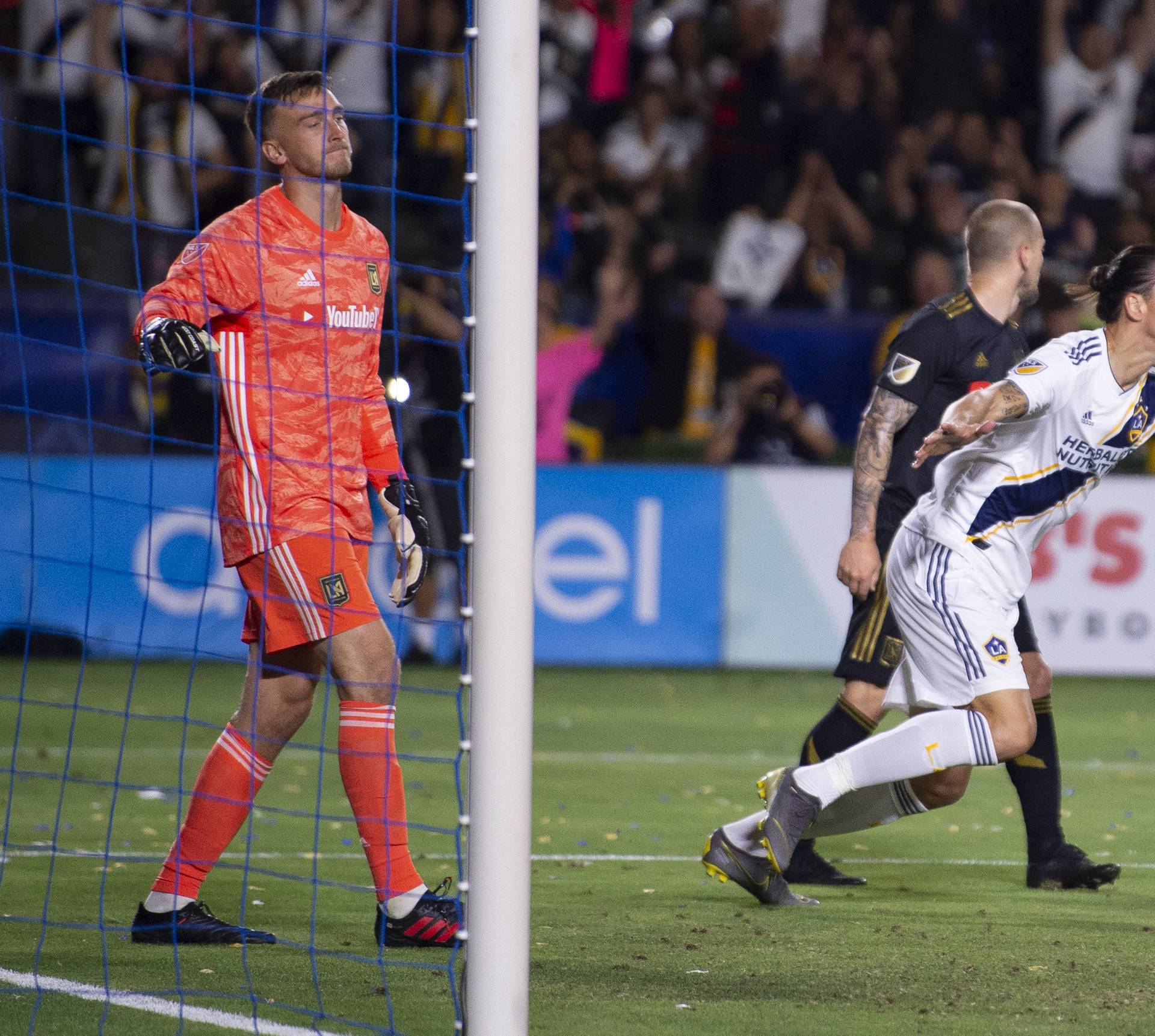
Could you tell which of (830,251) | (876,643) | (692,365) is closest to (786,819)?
(876,643)

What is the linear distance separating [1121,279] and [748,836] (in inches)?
69.7

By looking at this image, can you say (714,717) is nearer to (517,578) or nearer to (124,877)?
(124,877)

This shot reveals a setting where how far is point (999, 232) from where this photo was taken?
539 cm

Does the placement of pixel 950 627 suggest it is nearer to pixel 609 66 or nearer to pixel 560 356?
pixel 560 356

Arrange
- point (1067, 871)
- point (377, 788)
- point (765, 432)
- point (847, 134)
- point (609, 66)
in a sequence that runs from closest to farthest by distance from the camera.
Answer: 1. point (377, 788)
2. point (1067, 871)
3. point (765, 432)
4. point (847, 134)
5. point (609, 66)

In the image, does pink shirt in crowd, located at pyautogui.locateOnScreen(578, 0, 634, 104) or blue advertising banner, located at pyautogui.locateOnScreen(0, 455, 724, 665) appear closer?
blue advertising banner, located at pyautogui.locateOnScreen(0, 455, 724, 665)

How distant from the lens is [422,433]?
11.1 m

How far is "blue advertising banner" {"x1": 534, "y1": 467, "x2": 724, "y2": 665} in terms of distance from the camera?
1094 cm

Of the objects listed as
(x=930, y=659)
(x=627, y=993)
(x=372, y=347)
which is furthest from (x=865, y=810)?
(x=372, y=347)

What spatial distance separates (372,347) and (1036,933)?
2.23 metres

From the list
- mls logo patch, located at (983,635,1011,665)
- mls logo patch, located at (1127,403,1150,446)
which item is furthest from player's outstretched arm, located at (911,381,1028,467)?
mls logo patch, located at (983,635,1011,665)

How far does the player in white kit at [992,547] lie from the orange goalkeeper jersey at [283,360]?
145 centimetres

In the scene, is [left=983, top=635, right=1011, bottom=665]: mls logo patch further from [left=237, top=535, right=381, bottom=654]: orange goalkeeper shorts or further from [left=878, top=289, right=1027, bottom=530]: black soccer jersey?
[left=237, top=535, right=381, bottom=654]: orange goalkeeper shorts

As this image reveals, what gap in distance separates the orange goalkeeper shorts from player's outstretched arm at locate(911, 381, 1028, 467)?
1358 millimetres
